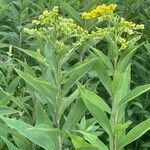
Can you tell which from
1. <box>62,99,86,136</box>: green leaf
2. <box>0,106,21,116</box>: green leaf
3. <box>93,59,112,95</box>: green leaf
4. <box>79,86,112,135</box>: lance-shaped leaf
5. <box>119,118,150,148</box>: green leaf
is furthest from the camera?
<box>0,106,21,116</box>: green leaf

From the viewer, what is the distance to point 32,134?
2676 mm

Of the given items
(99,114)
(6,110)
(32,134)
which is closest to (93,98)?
(99,114)

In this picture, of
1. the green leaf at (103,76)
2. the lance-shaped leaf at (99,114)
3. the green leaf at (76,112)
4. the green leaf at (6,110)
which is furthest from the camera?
the green leaf at (6,110)

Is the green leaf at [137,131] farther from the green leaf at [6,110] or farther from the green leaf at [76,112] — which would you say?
the green leaf at [6,110]

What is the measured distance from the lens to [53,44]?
8.90ft

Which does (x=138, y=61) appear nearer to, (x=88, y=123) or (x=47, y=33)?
(x=88, y=123)

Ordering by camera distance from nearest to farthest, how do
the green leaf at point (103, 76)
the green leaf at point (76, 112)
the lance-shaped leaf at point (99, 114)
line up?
the lance-shaped leaf at point (99, 114), the green leaf at point (103, 76), the green leaf at point (76, 112)

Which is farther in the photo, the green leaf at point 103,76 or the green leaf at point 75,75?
the green leaf at point 75,75

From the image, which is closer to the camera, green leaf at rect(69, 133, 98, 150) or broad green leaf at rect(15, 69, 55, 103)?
green leaf at rect(69, 133, 98, 150)

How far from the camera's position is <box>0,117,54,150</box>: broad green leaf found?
8.64ft

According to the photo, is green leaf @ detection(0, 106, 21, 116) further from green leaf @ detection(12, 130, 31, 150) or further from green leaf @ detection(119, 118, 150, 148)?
green leaf @ detection(119, 118, 150, 148)

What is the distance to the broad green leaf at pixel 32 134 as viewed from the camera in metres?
2.63

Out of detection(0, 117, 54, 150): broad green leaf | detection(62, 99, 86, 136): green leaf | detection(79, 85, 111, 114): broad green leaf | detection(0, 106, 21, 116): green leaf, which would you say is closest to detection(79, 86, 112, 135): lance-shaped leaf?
detection(79, 85, 111, 114): broad green leaf

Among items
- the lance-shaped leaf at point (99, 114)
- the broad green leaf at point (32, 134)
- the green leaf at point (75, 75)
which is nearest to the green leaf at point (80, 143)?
the lance-shaped leaf at point (99, 114)
